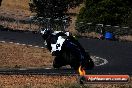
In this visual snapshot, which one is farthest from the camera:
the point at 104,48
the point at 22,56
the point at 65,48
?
the point at 104,48

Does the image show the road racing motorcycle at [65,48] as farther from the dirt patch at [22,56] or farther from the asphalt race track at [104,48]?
the dirt patch at [22,56]

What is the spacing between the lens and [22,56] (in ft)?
96.0

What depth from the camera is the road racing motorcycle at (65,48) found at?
1489 cm

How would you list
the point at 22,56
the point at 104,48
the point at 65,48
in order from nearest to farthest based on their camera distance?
the point at 65,48 → the point at 22,56 → the point at 104,48

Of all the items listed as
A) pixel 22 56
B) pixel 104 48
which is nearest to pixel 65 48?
pixel 22 56

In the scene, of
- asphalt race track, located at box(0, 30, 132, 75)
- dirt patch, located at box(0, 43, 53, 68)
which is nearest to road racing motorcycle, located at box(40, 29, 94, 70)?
asphalt race track, located at box(0, 30, 132, 75)

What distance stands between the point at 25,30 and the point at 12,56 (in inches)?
753

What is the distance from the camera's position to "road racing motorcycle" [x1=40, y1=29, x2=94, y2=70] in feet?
48.9

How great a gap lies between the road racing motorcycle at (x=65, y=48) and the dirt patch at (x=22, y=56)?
31.9 feet

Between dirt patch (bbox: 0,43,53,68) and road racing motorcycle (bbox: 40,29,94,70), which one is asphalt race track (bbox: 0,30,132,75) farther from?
road racing motorcycle (bbox: 40,29,94,70)

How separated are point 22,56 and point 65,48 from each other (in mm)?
14281

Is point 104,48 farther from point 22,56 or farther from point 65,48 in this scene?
point 65,48

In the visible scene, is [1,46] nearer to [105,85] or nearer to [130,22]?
[105,85]

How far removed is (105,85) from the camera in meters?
15.8
